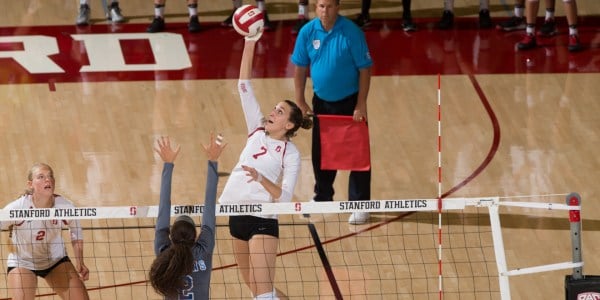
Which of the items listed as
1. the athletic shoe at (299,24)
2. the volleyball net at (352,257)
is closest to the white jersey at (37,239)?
the volleyball net at (352,257)

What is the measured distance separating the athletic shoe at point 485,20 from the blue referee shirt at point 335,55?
6655mm

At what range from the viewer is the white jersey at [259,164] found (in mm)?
10773

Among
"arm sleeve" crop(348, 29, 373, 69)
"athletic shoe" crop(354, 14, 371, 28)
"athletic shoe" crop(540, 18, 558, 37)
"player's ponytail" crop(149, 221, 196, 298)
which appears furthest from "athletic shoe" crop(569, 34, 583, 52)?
"player's ponytail" crop(149, 221, 196, 298)

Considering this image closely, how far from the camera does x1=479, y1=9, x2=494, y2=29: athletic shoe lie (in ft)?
65.2

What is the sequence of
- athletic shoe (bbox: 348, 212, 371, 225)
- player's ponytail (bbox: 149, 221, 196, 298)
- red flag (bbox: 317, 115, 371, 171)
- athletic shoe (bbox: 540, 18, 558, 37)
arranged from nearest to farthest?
1. player's ponytail (bbox: 149, 221, 196, 298)
2. red flag (bbox: 317, 115, 371, 171)
3. athletic shoe (bbox: 348, 212, 371, 225)
4. athletic shoe (bbox: 540, 18, 558, 37)

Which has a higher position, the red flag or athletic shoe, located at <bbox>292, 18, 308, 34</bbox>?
athletic shoe, located at <bbox>292, 18, 308, 34</bbox>

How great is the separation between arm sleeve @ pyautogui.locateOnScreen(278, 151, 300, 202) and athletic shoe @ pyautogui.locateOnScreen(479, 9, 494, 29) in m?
9.50

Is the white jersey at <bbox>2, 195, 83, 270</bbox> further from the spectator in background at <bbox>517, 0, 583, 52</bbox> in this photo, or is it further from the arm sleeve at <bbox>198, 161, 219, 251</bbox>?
the spectator in background at <bbox>517, 0, 583, 52</bbox>

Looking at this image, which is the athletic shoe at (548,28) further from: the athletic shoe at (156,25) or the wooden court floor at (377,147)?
the athletic shoe at (156,25)

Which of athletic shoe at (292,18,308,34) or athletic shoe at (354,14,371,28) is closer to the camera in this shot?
athletic shoe at (292,18,308,34)

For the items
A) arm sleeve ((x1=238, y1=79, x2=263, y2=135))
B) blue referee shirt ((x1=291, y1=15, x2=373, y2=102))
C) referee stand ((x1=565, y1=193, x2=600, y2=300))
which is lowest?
referee stand ((x1=565, y1=193, x2=600, y2=300))

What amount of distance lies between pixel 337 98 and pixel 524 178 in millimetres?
2511

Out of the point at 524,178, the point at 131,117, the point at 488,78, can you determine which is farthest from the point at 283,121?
the point at 488,78

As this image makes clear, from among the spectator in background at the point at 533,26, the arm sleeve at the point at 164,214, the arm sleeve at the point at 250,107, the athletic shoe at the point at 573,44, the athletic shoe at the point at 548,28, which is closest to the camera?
the arm sleeve at the point at 164,214
